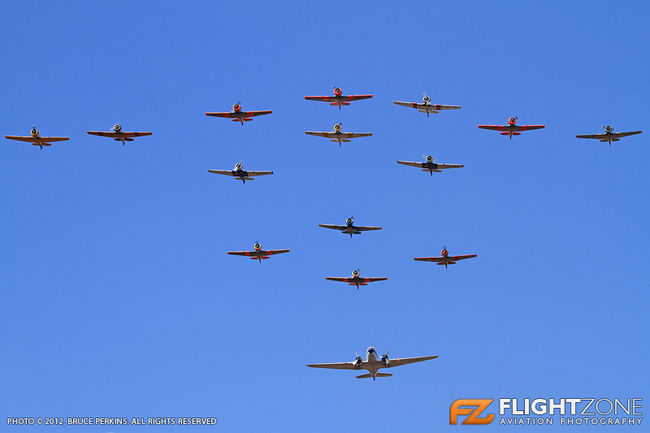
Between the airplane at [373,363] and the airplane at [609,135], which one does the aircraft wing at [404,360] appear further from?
the airplane at [609,135]

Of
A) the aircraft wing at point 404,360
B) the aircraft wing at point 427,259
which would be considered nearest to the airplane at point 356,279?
the aircraft wing at point 427,259

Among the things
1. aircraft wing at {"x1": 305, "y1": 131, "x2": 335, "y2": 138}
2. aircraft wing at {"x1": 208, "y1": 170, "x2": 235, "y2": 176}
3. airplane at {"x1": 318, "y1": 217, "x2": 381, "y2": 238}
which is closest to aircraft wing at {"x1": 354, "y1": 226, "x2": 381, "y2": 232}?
airplane at {"x1": 318, "y1": 217, "x2": 381, "y2": 238}

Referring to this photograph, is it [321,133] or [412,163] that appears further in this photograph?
[321,133]

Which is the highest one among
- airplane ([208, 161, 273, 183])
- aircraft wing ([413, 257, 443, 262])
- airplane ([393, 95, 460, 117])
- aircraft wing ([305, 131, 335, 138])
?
airplane ([393, 95, 460, 117])

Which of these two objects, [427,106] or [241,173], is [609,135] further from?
[241,173]

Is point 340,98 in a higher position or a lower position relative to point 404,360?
higher

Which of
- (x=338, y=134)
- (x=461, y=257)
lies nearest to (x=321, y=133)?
(x=338, y=134)

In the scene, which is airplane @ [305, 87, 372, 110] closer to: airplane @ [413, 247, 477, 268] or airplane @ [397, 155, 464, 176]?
airplane @ [397, 155, 464, 176]

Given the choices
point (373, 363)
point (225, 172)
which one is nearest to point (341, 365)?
point (373, 363)

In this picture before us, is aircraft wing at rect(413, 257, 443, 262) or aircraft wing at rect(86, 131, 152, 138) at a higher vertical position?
aircraft wing at rect(86, 131, 152, 138)

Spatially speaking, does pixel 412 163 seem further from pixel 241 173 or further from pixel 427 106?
pixel 241 173

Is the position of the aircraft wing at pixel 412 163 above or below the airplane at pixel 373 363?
above

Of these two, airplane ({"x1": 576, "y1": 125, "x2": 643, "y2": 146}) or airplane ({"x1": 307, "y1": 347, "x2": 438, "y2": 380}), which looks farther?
airplane ({"x1": 576, "y1": 125, "x2": 643, "y2": 146})

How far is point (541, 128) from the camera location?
102 m
